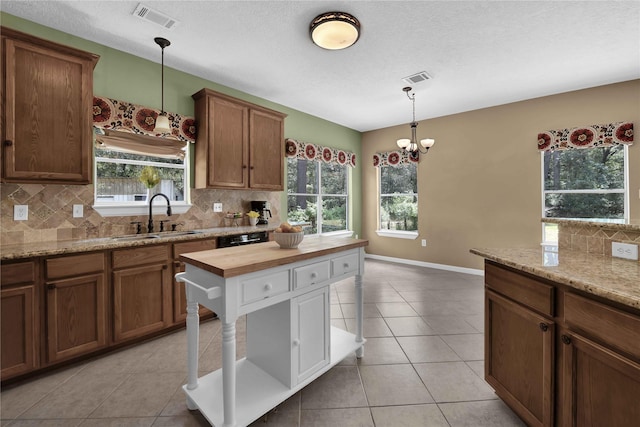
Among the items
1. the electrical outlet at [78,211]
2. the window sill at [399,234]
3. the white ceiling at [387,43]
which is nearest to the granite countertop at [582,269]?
the white ceiling at [387,43]

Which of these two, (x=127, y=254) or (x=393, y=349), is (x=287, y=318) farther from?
(x=127, y=254)

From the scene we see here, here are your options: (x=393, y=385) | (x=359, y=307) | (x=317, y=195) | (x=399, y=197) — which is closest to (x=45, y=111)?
(x=359, y=307)

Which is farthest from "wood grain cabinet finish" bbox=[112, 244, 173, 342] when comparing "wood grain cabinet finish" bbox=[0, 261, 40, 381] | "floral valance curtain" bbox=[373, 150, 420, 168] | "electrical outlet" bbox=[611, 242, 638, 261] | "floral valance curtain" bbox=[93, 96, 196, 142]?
"floral valance curtain" bbox=[373, 150, 420, 168]

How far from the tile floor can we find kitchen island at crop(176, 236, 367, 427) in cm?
16

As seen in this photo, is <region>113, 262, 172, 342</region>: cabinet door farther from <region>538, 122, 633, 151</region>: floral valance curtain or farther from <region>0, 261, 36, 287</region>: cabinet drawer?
<region>538, 122, 633, 151</region>: floral valance curtain

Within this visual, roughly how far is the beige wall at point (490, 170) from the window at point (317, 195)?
3.83ft

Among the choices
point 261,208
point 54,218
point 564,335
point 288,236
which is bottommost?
point 564,335

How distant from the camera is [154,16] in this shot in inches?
91.3

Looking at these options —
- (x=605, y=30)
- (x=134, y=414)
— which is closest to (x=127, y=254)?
(x=134, y=414)

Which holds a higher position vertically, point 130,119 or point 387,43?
point 387,43

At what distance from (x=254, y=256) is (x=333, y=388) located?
1079 mm

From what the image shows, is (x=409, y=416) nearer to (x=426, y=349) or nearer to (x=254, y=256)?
(x=426, y=349)

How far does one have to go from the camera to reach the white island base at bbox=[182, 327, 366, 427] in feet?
4.94

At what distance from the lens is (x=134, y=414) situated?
167 centimetres
